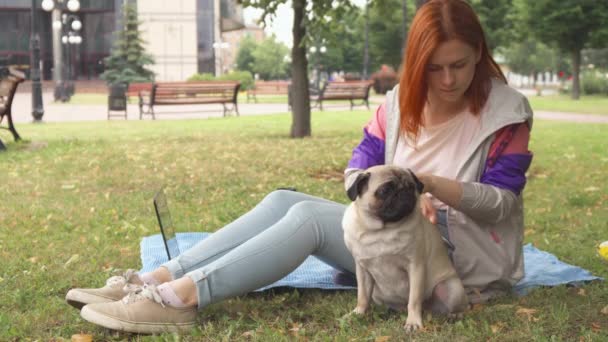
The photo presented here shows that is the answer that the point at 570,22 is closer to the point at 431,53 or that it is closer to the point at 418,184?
the point at 431,53

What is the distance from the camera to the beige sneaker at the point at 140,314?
3275mm

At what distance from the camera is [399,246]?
3156 millimetres

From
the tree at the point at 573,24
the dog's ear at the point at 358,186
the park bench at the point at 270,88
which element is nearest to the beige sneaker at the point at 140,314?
the dog's ear at the point at 358,186

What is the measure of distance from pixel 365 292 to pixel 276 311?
53cm

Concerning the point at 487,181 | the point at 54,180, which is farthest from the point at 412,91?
the point at 54,180

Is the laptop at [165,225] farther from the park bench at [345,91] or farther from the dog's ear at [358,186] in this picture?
the park bench at [345,91]

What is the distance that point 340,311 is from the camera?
371cm

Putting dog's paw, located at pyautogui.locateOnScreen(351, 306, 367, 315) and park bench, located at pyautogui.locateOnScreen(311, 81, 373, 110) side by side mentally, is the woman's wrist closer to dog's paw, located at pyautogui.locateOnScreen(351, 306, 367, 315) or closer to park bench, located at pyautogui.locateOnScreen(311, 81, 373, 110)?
dog's paw, located at pyautogui.locateOnScreen(351, 306, 367, 315)

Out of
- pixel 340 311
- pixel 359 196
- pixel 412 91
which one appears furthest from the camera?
pixel 340 311

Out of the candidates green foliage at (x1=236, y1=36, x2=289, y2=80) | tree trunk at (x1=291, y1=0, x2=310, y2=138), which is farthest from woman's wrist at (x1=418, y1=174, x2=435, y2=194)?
green foliage at (x1=236, y1=36, x2=289, y2=80)

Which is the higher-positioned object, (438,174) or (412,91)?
(412,91)

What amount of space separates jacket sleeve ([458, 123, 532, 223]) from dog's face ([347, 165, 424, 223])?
340mm

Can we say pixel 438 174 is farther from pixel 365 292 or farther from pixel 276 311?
pixel 276 311

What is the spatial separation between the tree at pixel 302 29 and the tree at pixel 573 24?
2319 centimetres
